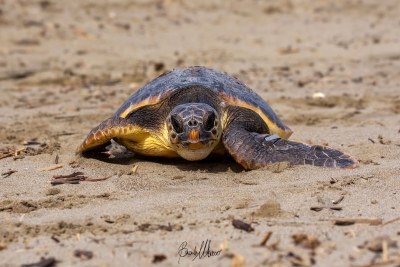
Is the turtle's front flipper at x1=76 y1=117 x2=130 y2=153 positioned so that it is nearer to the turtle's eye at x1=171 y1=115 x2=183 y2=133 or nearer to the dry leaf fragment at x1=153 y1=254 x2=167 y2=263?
the turtle's eye at x1=171 y1=115 x2=183 y2=133

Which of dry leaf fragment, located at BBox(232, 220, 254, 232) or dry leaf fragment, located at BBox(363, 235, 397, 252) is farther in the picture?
dry leaf fragment, located at BBox(232, 220, 254, 232)

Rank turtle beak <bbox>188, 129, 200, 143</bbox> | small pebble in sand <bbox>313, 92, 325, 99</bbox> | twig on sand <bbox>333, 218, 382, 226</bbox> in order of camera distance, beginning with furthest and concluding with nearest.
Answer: small pebble in sand <bbox>313, 92, 325, 99</bbox> < turtle beak <bbox>188, 129, 200, 143</bbox> < twig on sand <bbox>333, 218, 382, 226</bbox>

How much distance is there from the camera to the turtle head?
3896mm

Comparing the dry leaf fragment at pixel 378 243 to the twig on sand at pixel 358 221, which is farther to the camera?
the twig on sand at pixel 358 221

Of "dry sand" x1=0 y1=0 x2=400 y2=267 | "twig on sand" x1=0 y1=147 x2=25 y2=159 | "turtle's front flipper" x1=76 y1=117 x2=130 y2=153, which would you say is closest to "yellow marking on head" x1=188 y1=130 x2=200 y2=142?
"dry sand" x1=0 y1=0 x2=400 y2=267

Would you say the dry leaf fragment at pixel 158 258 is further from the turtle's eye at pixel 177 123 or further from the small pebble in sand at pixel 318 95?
the small pebble in sand at pixel 318 95

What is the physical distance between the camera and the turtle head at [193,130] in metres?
3.90

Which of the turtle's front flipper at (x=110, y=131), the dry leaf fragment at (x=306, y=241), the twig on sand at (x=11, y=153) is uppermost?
the turtle's front flipper at (x=110, y=131)

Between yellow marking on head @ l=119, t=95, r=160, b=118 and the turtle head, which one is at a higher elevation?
yellow marking on head @ l=119, t=95, r=160, b=118

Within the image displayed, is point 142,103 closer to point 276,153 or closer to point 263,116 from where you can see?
point 263,116

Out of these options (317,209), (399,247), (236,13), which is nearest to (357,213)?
A: (317,209)

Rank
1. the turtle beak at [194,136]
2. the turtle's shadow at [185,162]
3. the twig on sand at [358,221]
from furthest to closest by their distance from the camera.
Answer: the turtle's shadow at [185,162] → the turtle beak at [194,136] → the twig on sand at [358,221]

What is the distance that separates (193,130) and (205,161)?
512mm

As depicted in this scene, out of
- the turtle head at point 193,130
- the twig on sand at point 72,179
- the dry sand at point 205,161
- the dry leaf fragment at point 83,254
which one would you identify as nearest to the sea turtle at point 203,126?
the turtle head at point 193,130
